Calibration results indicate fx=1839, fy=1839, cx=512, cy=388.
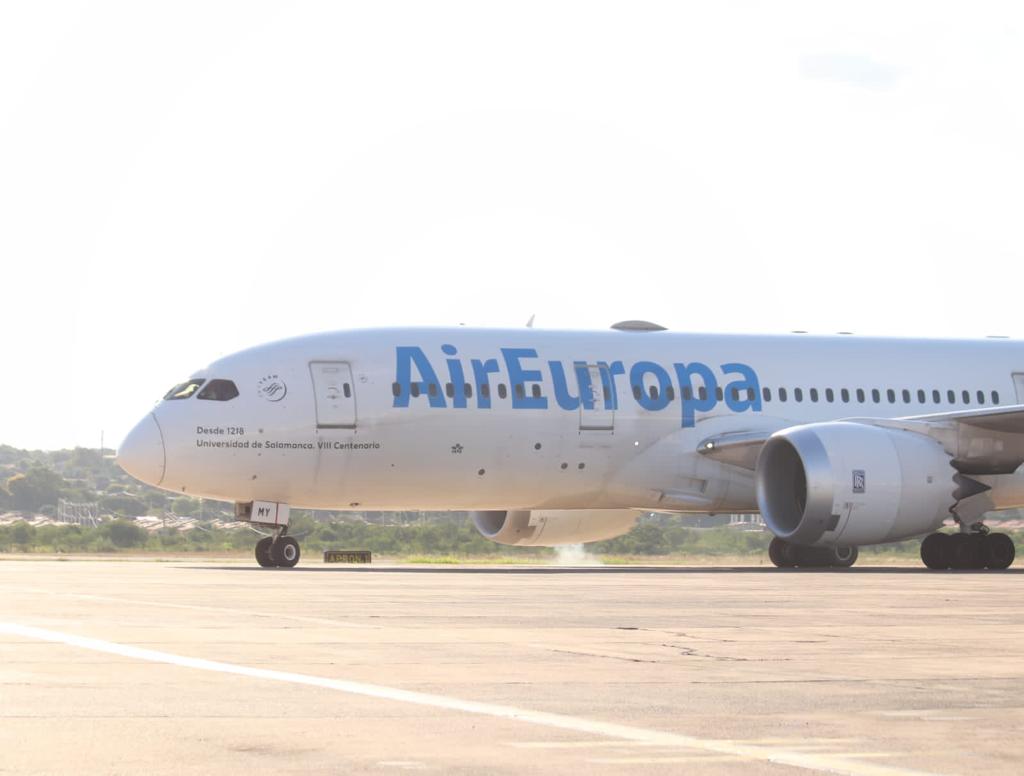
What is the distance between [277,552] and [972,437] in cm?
1069

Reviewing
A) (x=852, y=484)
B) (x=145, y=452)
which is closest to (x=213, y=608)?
(x=145, y=452)

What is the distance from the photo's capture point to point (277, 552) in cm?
2627

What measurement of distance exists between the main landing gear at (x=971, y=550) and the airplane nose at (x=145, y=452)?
11718 millimetres

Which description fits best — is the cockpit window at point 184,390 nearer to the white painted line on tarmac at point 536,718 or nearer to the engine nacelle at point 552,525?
the engine nacelle at point 552,525

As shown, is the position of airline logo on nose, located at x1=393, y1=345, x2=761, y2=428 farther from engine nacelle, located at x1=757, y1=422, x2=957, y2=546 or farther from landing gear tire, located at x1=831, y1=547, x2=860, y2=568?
landing gear tire, located at x1=831, y1=547, x2=860, y2=568

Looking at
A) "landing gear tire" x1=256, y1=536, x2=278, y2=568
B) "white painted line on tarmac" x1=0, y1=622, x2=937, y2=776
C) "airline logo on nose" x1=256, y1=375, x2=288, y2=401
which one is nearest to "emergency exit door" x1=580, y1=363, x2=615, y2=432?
"airline logo on nose" x1=256, y1=375, x2=288, y2=401

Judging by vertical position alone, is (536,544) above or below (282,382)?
below

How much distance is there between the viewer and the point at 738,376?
2995 cm

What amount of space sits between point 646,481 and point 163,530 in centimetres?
2954

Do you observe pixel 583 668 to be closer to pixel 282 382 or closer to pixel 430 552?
pixel 282 382

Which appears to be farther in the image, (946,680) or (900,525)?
(900,525)

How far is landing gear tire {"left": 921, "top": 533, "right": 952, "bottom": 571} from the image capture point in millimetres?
28641

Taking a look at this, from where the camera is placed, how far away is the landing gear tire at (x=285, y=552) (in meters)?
26.2

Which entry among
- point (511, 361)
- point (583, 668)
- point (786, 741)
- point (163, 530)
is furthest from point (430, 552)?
point (786, 741)
